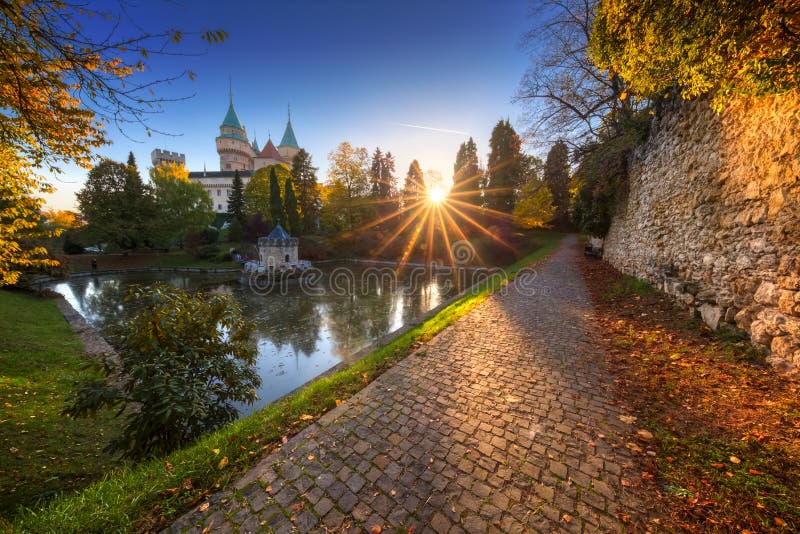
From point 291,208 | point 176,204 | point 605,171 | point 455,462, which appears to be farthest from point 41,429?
point 176,204

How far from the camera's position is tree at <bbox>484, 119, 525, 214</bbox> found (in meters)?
32.5

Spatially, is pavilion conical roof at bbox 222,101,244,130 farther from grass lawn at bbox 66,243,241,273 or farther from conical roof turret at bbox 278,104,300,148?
grass lawn at bbox 66,243,241,273

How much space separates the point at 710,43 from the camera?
3275 millimetres

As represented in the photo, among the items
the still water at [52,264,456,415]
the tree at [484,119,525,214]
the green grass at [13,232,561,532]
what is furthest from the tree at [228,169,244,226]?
the green grass at [13,232,561,532]

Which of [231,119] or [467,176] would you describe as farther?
[231,119]

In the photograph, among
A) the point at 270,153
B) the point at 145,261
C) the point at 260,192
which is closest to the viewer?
the point at 145,261

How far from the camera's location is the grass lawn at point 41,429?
3.10 meters

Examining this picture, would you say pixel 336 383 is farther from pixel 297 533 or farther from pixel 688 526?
pixel 688 526

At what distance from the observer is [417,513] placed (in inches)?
82.4

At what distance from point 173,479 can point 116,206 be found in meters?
36.4

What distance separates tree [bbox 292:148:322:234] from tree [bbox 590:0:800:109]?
3201cm

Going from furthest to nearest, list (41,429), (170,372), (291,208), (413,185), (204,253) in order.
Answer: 1. (413,185)
2. (291,208)
3. (204,253)
4. (41,429)
5. (170,372)

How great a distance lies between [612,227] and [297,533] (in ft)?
46.9

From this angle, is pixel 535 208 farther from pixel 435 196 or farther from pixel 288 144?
pixel 288 144
